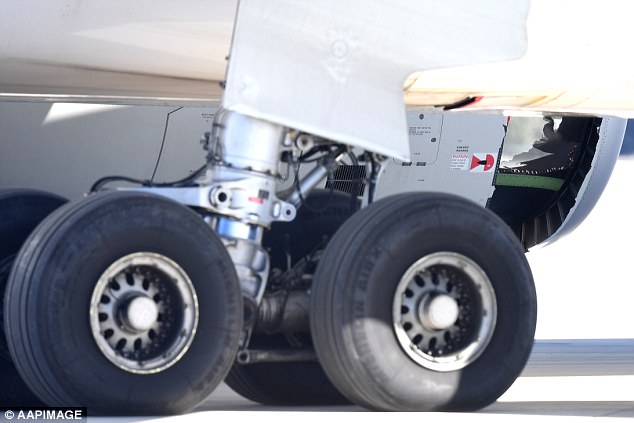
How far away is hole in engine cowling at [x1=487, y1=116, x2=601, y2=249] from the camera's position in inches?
385

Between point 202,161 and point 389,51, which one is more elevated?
point 389,51

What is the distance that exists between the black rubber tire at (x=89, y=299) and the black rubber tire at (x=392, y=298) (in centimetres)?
35

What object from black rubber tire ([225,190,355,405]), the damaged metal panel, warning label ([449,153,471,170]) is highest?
the damaged metal panel

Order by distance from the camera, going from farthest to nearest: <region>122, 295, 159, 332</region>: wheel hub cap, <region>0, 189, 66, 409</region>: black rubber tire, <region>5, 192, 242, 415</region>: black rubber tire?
1. <region>0, 189, 66, 409</region>: black rubber tire
2. <region>122, 295, 159, 332</region>: wheel hub cap
3. <region>5, 192, 242, 415</region>: black rubber tire

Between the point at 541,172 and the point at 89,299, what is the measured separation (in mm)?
6559

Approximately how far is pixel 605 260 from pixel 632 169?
2.78 ft

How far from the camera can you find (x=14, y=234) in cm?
518

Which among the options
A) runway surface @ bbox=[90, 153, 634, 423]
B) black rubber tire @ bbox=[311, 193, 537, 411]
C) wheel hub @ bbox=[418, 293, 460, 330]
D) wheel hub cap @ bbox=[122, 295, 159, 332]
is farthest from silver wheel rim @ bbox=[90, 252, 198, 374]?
runway surface @ bbox=[90, 153, 634, 423]

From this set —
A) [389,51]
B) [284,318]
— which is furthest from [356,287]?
[389,51]

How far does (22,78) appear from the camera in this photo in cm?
563

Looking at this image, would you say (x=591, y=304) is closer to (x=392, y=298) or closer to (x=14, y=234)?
(x=392, y=298)

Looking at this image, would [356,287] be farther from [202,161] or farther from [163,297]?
[202,161]

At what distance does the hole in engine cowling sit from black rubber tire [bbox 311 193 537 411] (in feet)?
17.1

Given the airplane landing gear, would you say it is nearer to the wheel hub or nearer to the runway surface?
the wheel hub
